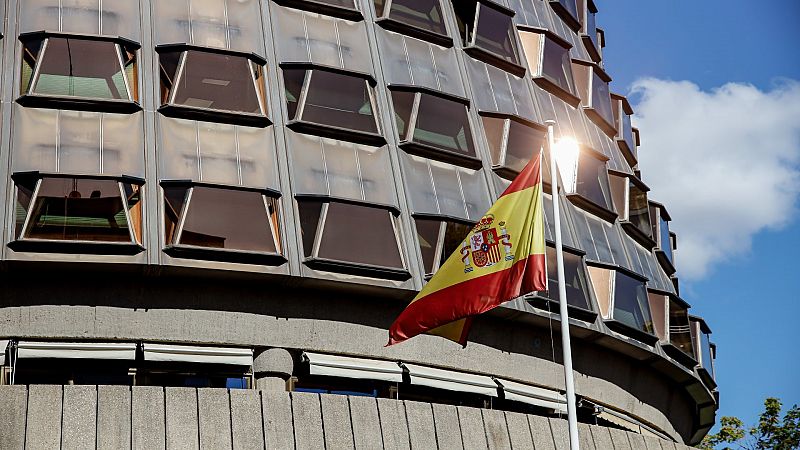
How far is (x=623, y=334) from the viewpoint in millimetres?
31094

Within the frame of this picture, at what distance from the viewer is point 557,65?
35.3m

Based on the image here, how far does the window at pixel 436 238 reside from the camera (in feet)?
90.7

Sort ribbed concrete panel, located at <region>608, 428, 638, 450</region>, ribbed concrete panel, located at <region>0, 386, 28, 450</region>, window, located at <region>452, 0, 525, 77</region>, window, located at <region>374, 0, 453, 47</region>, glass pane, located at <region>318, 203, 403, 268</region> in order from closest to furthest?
ribbed concrete panel, located at <region>0, 386, 28, 450</region> < ribbed concrete panel, located at <region>608, 428, 638, 450</region> < glass pane, located at <region>318, 203, 403, 268</region> < window, located at <region>374, 0, 453, 47</region> < window, located at <region>452, 0, 525, 77</region>

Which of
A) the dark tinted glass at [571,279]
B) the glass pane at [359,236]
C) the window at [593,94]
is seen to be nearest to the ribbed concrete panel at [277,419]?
the glass pane at [359,236]

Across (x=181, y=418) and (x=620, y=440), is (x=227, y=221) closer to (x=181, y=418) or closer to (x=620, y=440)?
(x=181, y=418)

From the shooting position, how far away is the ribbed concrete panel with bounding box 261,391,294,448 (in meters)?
21.0

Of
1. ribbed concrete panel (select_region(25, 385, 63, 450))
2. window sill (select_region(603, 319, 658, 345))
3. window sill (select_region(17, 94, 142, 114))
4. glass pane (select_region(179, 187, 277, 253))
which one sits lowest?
ribbed concrete panel (select_region(25, 385, 63, 450))

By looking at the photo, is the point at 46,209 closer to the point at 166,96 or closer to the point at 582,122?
the point at 166,96

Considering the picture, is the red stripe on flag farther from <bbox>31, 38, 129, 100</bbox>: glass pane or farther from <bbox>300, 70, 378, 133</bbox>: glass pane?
<bbox>31, 38, 129, 100</bbox>: glass pane

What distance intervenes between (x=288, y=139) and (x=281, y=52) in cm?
246

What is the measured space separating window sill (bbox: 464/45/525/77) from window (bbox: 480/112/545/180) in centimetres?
201

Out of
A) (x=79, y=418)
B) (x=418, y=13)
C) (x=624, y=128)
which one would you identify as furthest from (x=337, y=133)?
(x=624, y=128)

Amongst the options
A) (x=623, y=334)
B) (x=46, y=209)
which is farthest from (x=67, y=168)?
(x=623, y=334)

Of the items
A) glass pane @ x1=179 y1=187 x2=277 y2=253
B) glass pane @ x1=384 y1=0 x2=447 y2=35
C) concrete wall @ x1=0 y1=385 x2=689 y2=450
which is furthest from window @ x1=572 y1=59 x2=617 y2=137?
concrete wall @ x1=0 y1=385 x2=689 y2=450
